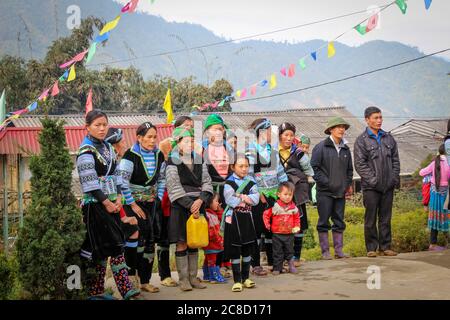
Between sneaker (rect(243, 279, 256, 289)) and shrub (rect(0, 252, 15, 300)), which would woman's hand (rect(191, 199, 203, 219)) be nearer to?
sneaker (rect(243, 279, 256, 289))

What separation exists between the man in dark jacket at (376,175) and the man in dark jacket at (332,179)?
0.79ft

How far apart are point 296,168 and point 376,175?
119 cm

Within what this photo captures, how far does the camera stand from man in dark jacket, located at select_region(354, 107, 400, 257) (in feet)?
27.9

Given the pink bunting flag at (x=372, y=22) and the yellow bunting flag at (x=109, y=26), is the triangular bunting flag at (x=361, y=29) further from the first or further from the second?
the yellow bunting flag at (x=109, y=26)

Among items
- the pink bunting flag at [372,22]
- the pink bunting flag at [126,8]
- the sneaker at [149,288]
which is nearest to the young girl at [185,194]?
the sneaker at [149,288]

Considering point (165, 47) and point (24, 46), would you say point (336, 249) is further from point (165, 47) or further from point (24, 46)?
point (165, 47)

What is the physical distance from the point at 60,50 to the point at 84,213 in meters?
30.4

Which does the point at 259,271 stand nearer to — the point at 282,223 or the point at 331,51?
the point at 282,223

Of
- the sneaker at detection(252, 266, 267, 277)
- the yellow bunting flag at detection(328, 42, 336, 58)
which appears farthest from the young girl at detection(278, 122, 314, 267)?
the yellow bunting flag at detection(328, 42, 336, 58)

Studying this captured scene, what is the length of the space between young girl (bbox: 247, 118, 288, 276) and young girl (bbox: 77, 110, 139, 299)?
1.92 m

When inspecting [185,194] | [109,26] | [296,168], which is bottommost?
[185,194]

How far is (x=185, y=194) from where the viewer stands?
21.9ft

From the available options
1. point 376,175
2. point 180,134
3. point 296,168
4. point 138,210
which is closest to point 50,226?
point 138,210
